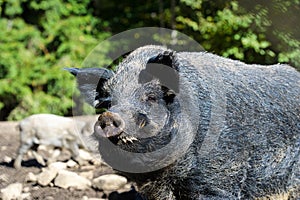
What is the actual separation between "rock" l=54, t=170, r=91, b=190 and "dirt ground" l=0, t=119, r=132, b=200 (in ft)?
0.22

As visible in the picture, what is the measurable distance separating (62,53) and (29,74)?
0.75 metres

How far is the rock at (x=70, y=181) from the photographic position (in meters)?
6.12

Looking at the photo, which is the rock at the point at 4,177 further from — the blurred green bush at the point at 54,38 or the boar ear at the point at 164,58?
the boar ear at the point at 164,58

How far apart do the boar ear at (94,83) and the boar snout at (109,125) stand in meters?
0.36

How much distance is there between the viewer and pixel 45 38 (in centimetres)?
1041

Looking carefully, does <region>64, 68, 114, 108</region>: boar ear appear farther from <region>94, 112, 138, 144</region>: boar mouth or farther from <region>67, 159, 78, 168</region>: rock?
<region>67, 159, 78, 168</region>: rock

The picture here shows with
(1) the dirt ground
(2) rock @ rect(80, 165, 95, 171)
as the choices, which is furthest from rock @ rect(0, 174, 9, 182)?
(2) rock @ rect(80, 165, 95, 171)

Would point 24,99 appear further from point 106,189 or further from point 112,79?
point 112,79

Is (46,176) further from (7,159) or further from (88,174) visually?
(7,159)

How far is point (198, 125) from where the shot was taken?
3803mm

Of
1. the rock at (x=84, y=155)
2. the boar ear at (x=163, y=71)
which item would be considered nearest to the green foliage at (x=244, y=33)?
the rock at (x=84, y=155)

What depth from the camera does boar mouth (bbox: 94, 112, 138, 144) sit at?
10.7ft

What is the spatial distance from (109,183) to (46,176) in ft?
2.24

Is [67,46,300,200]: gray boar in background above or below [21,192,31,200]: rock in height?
above
